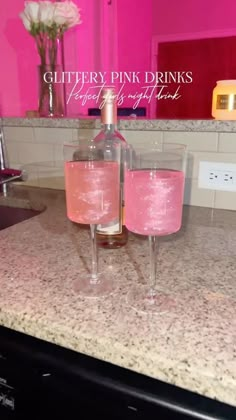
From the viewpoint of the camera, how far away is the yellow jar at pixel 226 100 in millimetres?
977

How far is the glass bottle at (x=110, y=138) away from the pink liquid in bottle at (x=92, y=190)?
0.37 ft

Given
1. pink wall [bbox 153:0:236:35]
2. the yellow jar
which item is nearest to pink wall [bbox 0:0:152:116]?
pink wall [bbox 153:0:236:35]

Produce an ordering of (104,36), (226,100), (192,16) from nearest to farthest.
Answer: (226,100) < (104,36) < (192,16)

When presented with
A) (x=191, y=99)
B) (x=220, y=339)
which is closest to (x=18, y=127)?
(x=220, y=339)

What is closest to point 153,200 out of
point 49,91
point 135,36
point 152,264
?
point 152,264

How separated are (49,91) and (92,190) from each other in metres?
0.92

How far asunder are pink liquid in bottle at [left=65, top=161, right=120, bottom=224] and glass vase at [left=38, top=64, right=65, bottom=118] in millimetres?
844

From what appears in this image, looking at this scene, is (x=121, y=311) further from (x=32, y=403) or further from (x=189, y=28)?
(x=189, y=28)

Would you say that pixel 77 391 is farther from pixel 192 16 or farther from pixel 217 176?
pixel 192 16

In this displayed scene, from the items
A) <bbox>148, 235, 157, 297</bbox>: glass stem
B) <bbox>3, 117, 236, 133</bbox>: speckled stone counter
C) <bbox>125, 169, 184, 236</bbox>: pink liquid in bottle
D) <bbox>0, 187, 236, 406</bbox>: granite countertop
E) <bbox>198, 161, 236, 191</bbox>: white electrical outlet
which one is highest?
<bbox>3, 117, 236, 133</bbox>: speckled stone counter

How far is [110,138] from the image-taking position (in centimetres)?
75

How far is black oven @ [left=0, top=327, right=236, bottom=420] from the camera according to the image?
0.44 m

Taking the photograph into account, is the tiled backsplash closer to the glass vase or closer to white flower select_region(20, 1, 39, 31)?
the glass vase

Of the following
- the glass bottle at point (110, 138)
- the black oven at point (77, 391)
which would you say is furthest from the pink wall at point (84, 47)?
the black oven at point (77, 391)
